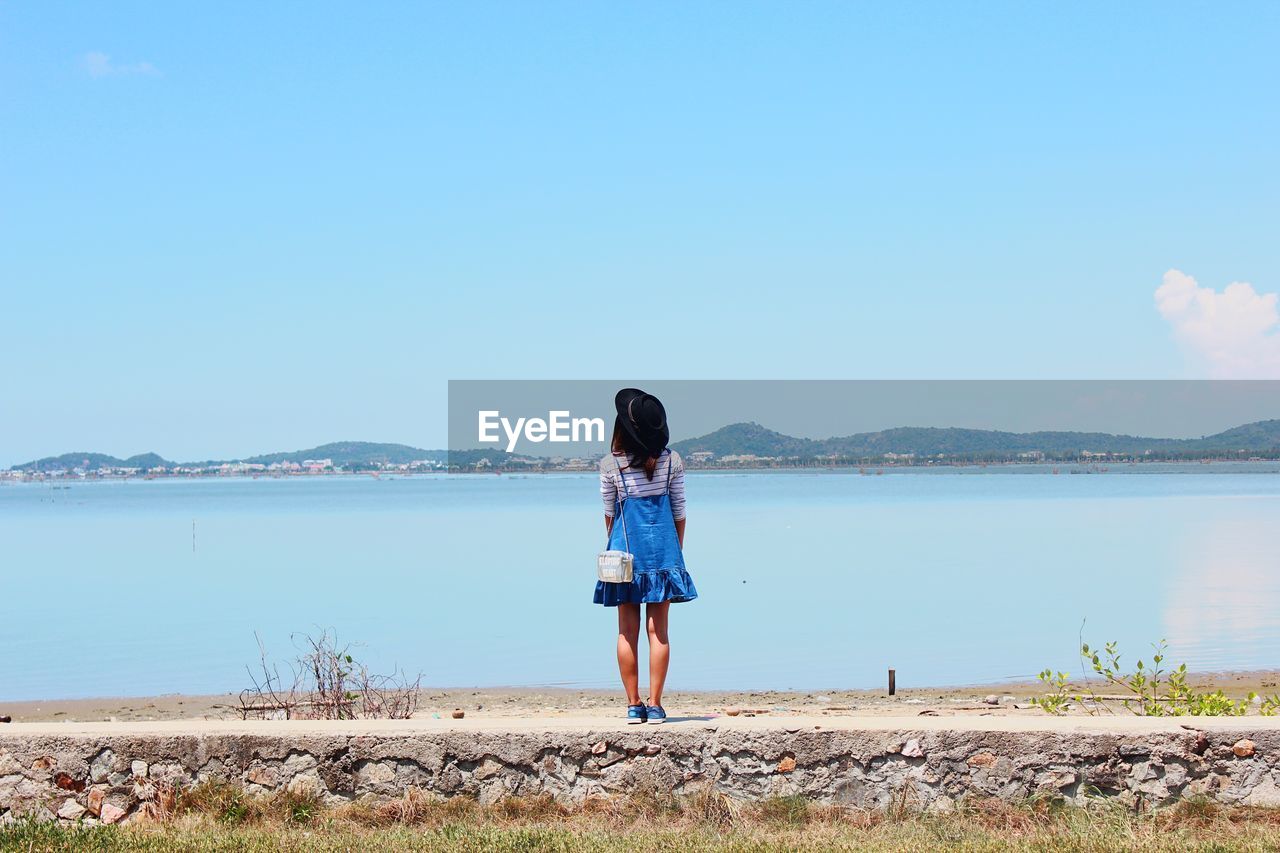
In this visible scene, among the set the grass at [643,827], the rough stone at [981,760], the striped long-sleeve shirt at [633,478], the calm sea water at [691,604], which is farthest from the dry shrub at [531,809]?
the calm sea water at [691,604]

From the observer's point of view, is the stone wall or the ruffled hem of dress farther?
the ruffled hem of dress

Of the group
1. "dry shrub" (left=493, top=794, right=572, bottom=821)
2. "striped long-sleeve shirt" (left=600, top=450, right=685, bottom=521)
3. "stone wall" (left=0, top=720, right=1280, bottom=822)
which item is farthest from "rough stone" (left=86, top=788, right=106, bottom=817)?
"striped long-sleeve shirt" (left=600, top=450, right=685, bottom=521)

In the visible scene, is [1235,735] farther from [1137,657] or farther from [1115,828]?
[1137,657]

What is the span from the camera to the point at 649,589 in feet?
21.9

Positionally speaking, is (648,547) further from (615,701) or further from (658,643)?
(615,701)

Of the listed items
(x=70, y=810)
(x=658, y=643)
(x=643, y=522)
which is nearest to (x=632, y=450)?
(x=643, y=522)

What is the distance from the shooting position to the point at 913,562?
41812 millimetres

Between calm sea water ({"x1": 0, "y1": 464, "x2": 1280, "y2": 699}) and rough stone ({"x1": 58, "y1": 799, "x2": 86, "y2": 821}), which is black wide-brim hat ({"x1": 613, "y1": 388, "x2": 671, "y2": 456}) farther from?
calm sea water ({"x1": 0, "y1": 464, "x2": 1280, "y2": 699})

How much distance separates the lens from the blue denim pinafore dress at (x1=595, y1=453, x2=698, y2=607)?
6668 mm

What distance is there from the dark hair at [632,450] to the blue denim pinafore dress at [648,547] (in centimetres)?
9

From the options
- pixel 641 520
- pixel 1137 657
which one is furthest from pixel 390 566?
pixel 641 520

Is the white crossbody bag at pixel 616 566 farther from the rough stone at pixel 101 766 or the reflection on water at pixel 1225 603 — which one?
the reflection on water at pixel 1225 603

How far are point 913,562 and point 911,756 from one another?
36566 millimetres

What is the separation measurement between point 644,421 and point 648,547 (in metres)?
0.64
